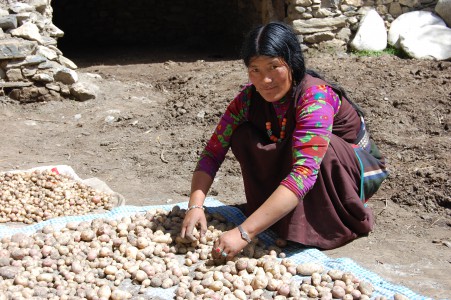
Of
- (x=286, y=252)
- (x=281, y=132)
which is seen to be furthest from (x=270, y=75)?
(x=286, y=252)

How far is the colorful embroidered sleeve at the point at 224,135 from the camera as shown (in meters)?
3.26

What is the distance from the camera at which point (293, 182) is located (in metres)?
2.79

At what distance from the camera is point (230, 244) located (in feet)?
9.05

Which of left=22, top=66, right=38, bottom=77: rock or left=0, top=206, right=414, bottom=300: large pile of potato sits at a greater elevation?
left=0, top=206, right=414, bottom=300: large pile of potato

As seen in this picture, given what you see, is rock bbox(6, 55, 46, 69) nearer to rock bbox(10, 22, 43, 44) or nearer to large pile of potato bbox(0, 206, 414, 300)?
rock bbox(10, 22, 43, 44)

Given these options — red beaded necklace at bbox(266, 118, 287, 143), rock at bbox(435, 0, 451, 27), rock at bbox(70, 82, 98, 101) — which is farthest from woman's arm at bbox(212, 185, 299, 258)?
rock at bbox(435, 0, 451, 27)

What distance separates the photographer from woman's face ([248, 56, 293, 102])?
→ 291 centimetres

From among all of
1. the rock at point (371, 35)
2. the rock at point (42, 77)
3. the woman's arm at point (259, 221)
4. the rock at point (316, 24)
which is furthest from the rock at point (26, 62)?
the woman's arm at point (259, 221)

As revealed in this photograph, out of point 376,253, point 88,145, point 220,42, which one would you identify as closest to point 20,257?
point 376,253

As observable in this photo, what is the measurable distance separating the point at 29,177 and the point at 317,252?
2071mm

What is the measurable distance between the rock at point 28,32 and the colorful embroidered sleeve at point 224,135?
11.7 feet

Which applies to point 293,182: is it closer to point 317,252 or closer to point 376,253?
point 317,252

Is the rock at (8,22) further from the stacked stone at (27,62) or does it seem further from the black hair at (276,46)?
the black hair at (276,46)

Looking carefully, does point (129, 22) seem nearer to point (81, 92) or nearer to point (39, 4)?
point (39, 4)
